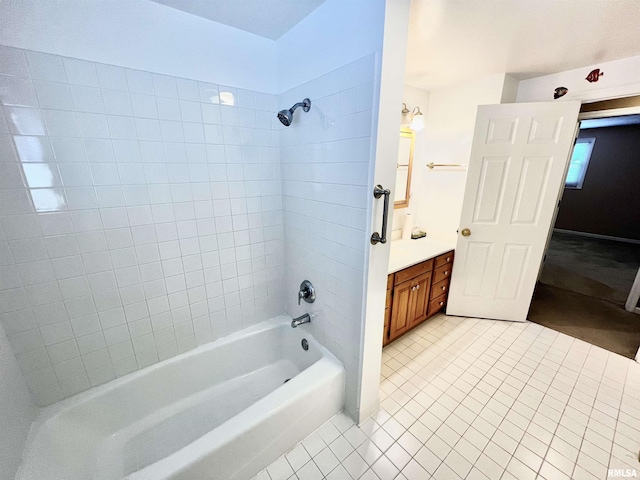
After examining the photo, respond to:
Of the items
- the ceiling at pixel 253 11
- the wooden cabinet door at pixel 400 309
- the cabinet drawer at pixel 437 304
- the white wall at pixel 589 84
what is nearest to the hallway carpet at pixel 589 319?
the cabinet drawer at pixel 437 304

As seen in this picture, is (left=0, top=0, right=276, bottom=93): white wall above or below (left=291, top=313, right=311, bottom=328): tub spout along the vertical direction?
above

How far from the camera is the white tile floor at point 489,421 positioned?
1284 millimetres

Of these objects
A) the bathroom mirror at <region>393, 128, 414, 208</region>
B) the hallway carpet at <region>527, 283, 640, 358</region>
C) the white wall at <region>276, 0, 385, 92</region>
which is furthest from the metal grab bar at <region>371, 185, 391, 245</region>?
the hallway carpet at <region>527, 283, 640, 358</region>

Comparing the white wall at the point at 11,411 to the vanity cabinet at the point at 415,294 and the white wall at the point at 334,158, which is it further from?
the vanity cabinet at the point at 415,294

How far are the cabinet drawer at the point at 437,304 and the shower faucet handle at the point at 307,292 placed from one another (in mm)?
1330

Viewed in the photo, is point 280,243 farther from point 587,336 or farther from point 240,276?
point 587,336

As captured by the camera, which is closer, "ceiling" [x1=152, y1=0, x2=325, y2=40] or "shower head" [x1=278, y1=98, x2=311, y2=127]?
"ceiling" [x1=152, y1=0, x2=325, y2=40]

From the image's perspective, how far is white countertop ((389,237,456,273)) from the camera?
1972 mm

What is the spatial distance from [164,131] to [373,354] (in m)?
1.72

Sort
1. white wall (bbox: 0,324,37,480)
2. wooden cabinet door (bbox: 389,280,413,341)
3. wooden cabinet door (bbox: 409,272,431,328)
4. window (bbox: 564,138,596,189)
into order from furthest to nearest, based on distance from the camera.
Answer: window (bbox: 564,138,596,189) < wooden cabinet door (bbox: 409,272,431,328) < wooden cabinet door (bbox: 389,280,413,341) < white wall (bbox: 0,324,37,480)

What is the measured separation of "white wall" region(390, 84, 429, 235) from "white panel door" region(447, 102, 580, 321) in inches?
20.1

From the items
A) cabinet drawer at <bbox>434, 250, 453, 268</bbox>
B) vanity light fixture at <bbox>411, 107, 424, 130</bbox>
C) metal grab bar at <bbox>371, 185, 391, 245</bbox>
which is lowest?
cabinet drawer at <bbox>434, 250, 453, 268</bbox>

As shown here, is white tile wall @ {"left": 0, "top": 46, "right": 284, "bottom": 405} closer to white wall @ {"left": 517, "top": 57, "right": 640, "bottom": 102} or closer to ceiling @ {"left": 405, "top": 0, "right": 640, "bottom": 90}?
ceiling @ {"left": 405, "top": 0, "right": 640, "bottom": 90}

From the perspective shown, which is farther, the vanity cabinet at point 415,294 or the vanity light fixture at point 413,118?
the vanity light fixture at point 413,118
